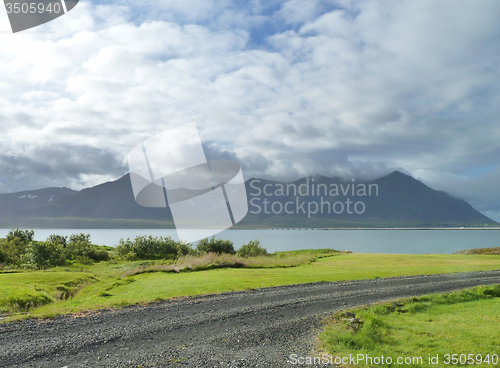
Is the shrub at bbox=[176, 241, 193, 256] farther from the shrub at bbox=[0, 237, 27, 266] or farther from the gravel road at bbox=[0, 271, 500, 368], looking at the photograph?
the gravel road at bbox=[0, 271, 500, 368]

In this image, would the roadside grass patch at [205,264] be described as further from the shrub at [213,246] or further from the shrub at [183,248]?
the shrub at [183,248]

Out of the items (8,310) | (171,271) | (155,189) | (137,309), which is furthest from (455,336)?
(171,271)

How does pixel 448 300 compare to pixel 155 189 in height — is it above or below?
below

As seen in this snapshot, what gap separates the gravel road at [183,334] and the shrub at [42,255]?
97.7 ft

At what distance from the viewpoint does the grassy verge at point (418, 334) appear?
359 inches

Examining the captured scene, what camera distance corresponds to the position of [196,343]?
9.94 m

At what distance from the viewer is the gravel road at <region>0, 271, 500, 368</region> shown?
8562 mm

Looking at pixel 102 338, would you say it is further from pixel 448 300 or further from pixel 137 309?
pixel 448 300

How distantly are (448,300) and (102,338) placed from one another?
16284mm

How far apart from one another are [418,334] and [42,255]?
40445 mm

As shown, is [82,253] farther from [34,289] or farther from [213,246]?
[34,289]

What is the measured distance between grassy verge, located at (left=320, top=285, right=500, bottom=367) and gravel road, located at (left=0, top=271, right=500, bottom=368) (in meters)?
0.98

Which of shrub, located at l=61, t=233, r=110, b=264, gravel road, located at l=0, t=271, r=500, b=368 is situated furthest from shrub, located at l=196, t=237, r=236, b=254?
gravel road, located at l=0, t=271, r=500, b=368

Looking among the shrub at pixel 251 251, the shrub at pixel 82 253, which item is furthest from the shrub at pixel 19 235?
the shrub at pixel 251 251
